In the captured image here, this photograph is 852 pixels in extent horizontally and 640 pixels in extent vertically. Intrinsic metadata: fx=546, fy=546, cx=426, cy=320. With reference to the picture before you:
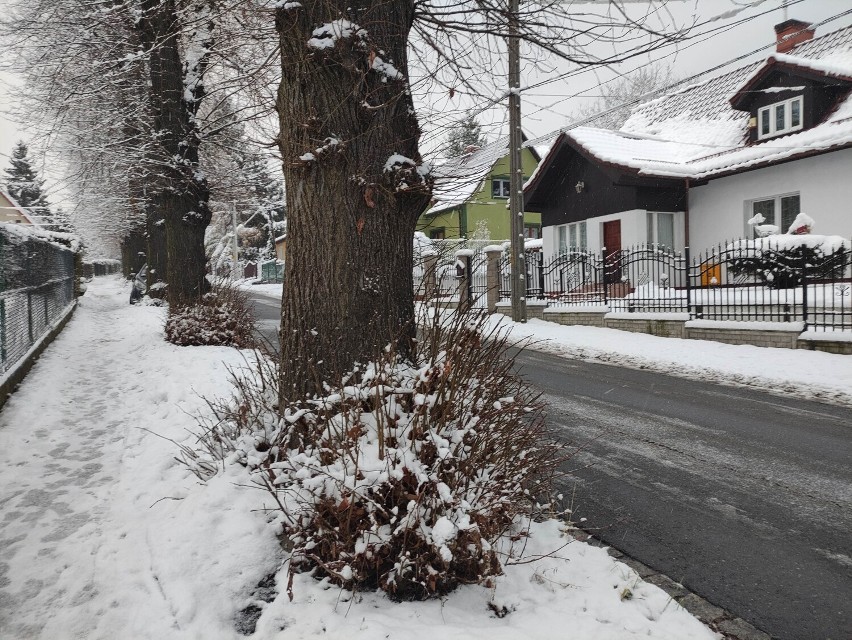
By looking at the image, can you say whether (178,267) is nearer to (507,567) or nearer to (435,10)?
(435,10)

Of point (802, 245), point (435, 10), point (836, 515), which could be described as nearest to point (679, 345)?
point (802, 245)

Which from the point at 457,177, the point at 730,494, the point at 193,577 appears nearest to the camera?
the point at 193,577

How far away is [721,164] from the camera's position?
16406 millimetres

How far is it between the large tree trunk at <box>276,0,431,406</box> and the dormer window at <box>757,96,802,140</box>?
17.3m

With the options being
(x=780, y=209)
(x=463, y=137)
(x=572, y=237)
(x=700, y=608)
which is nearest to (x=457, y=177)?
(x=463, y=137)

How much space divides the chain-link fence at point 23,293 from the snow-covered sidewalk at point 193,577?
2818 mm

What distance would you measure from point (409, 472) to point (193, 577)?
4.04 feet

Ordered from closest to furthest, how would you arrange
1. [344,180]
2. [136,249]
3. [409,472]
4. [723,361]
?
[409,472], [344,180], [723,361], [136,249]

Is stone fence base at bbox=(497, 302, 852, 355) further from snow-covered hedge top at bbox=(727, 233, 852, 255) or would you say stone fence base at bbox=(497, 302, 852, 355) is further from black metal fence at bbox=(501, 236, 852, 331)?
snow-covered hedge top at bbox=(727, 233, 852, 255)

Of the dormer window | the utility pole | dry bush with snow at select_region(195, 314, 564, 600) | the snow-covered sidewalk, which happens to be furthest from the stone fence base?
the dormer window

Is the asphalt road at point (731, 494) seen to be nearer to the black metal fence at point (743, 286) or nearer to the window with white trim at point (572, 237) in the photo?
the black metal fence at point (743, 286)

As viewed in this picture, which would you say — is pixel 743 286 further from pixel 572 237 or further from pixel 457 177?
pixel 457 177

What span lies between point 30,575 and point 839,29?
77.6 feet

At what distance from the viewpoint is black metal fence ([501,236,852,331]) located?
935cm
